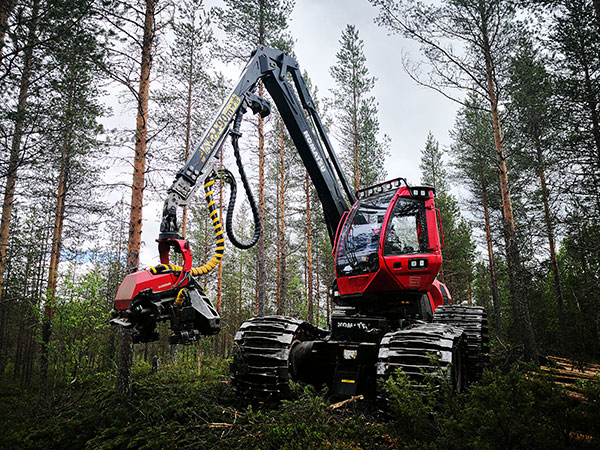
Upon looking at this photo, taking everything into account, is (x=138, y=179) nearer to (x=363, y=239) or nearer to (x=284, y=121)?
(x=284, y=121)

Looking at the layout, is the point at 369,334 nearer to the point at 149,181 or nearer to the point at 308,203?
the point at 149,181

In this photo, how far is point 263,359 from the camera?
16.8 ft

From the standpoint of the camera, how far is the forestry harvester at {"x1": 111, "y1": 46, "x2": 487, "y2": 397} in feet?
13.6

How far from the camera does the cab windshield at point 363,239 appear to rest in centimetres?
586

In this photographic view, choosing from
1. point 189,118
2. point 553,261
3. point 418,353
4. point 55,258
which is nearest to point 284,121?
point 418,353

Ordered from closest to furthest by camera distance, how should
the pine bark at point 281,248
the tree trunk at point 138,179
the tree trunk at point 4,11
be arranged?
the tree trunk at point 4,11, the tree trunk at point 138,179, the pine bark at point 281,248

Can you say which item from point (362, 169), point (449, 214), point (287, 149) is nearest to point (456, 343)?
point (287, 149)

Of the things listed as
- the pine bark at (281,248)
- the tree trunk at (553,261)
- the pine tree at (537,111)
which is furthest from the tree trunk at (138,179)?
the tree trunk at (553,261)

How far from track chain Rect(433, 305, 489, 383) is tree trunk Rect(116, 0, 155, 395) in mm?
6080

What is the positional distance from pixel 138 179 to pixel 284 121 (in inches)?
154

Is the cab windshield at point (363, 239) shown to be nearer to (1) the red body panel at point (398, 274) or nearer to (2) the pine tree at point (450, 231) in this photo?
(1) the red body panel at point (398, 274)

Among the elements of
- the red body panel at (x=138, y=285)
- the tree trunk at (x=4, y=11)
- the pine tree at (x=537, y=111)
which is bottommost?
the red body panel at (x=138, y=285)

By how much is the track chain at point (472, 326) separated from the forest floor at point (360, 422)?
7.66ft

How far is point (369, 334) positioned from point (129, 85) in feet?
24.5
